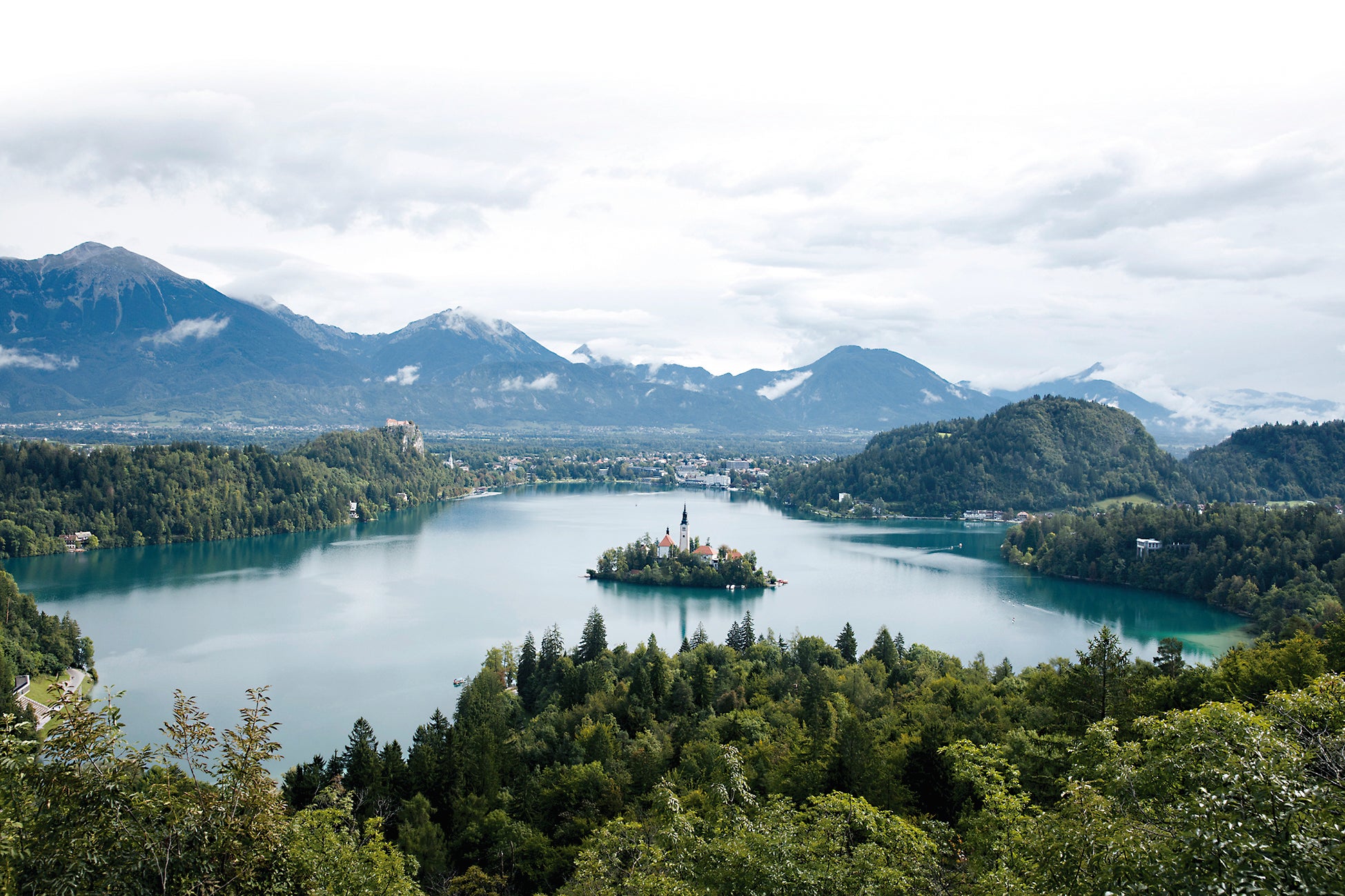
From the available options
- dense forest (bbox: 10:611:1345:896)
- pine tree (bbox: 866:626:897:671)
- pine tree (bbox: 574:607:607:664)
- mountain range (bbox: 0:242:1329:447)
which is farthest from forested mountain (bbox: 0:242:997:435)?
dense forest (bbox: 10:611:1345:896)

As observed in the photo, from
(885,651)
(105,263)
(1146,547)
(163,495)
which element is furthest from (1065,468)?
(105,263)

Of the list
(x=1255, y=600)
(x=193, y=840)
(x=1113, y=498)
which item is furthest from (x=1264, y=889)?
(x=1113, y=498)

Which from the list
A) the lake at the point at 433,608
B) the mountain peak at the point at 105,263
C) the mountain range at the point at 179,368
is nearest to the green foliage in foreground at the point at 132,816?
the lake at the point at 433,608

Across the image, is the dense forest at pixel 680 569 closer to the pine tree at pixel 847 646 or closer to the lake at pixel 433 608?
the lake at pixel 433 608

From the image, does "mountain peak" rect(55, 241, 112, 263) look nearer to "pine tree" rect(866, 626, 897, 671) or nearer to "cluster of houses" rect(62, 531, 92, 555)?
"cluster of houses" rect(62, 531, 92, 555)

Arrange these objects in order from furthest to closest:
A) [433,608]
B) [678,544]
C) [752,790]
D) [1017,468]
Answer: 1. [1017,468]
2. [678,544]
3. [433,608]
4. [752,790]

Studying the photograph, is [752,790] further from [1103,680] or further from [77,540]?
[77,540]

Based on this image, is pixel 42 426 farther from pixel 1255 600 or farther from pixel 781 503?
pixel 1255 600
